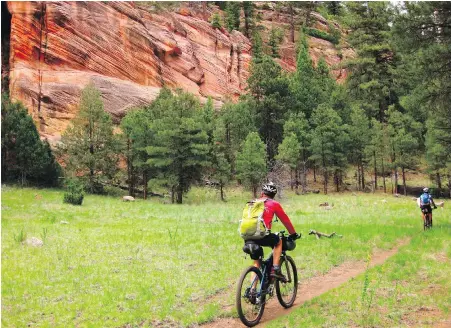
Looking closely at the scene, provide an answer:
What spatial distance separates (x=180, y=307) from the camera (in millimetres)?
9062

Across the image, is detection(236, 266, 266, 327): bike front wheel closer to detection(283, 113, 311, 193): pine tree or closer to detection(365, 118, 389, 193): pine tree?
detection(283, 113, 311, 193): pine tree

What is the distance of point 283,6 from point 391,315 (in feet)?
331

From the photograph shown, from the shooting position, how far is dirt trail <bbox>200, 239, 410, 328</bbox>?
818cm

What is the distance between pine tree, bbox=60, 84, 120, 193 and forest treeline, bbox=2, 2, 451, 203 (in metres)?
0.12

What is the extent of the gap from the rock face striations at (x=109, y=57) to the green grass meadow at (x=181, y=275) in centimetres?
3887

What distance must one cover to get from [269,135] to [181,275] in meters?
52.6

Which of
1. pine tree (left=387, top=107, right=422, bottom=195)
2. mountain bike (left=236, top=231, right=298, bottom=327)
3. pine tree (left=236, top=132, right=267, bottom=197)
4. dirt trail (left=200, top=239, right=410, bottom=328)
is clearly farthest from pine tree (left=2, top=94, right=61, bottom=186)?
pine tree (left=387, top=107, right=422, bottom=195)

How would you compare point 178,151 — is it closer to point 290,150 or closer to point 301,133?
point 290,150

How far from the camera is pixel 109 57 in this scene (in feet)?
205

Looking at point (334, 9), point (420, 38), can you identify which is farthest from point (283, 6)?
point (420, 38)

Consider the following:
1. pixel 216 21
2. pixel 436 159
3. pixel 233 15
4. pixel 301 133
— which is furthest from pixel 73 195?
pixel 233 15

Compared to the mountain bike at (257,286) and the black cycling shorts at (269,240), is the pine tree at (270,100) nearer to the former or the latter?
the mountain bike at (257,286)

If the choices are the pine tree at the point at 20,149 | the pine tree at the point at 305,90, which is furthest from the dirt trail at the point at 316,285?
the pine tree at the point at 305,90

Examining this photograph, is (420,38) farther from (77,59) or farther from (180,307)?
(77,59)
